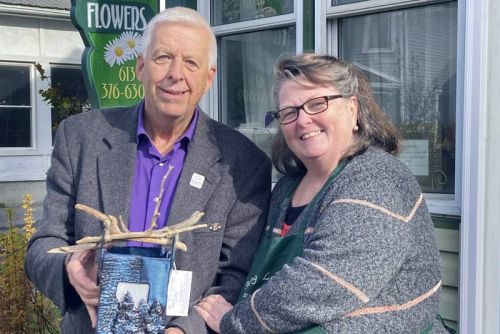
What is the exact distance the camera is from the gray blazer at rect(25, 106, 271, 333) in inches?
82.0

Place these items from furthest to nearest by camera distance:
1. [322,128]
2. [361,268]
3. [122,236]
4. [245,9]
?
[245,9] → [322,128] → [122,236] → [361,268]

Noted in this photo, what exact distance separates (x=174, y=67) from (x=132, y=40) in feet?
7.07

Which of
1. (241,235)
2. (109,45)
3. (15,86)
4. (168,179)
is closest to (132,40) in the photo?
(109,45)

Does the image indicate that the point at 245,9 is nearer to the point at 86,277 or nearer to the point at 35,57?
the point at 86,277

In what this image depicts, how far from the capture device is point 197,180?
84.1 inches

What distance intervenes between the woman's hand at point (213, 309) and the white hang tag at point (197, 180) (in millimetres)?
349

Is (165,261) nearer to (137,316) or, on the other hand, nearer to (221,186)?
(137,316)

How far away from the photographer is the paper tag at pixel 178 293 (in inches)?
72.0

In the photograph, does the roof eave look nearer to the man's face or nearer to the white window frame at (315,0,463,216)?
the white window frame at (315,0,463,216)

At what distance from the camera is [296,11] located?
12.6 feet

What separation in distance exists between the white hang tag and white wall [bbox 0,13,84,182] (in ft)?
32.3

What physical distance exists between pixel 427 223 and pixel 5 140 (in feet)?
35.9

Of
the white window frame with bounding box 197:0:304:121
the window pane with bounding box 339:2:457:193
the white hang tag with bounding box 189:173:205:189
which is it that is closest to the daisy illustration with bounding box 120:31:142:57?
the white window frame with bounding box 197:0:304:121

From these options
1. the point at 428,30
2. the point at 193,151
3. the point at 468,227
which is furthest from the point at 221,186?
the point at 428,30
